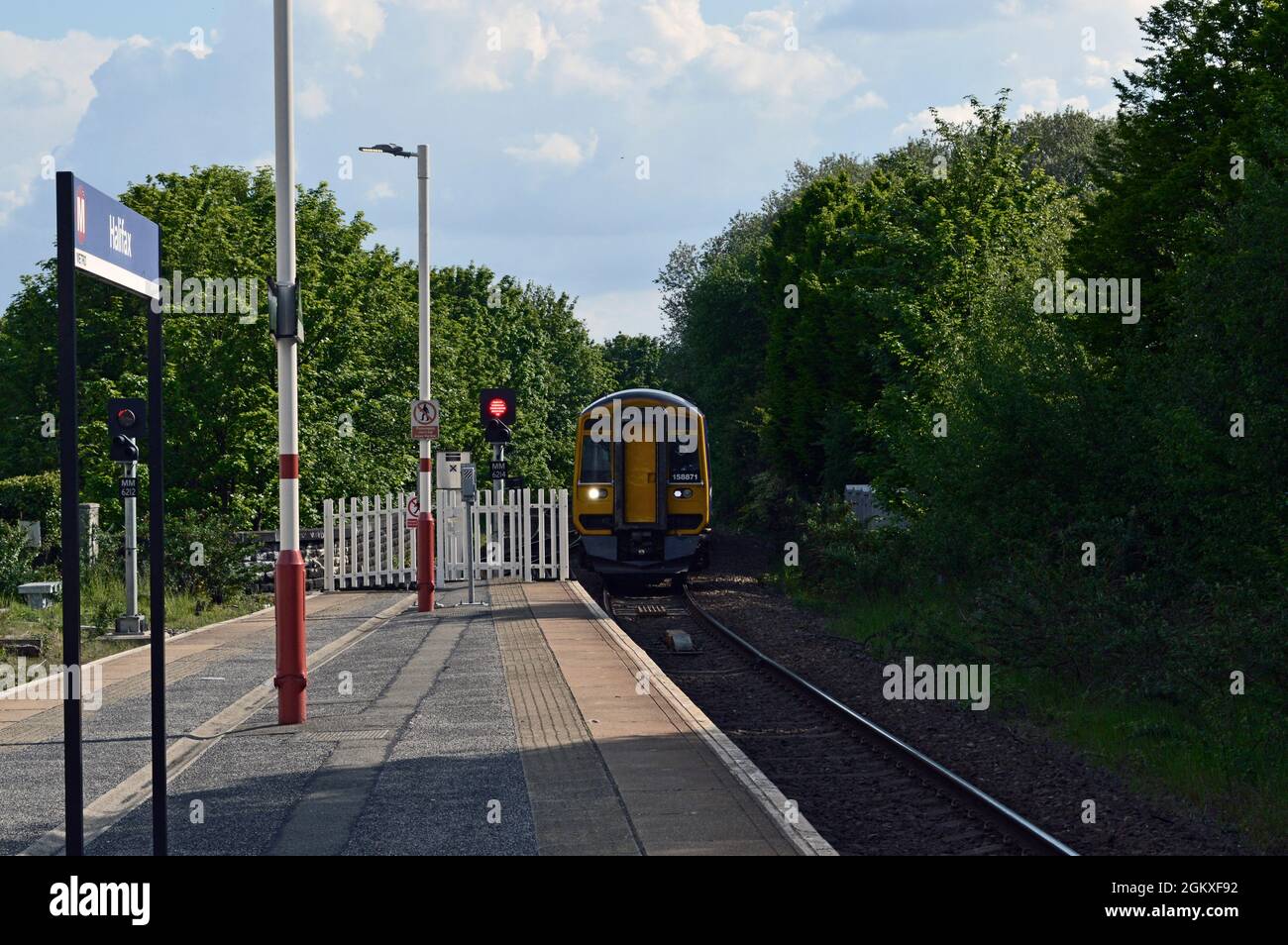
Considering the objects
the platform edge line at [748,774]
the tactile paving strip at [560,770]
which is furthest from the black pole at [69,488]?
the platform edge line at [748,774]

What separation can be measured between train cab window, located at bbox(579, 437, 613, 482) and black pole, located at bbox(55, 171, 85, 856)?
76.1ft

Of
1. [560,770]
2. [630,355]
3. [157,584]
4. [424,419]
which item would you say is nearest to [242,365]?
[424,419]

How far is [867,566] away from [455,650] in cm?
989

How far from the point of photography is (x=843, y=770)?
39.7 ft

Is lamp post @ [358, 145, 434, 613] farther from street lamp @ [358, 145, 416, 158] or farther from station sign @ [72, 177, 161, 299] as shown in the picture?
station sign @ [72, 177, 161, 299]

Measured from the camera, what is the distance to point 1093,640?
14508 millimetres

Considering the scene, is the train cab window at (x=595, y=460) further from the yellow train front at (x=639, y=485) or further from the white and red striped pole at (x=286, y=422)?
the white and red striped pole at (x=286, y=422)

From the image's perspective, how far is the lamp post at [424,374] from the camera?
23.9 m

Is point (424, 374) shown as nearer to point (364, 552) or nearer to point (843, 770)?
point (364, 552)

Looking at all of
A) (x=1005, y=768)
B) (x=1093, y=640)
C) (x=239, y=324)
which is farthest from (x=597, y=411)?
(x=1005, y=768)

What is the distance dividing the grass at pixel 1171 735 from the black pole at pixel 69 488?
6.62 m

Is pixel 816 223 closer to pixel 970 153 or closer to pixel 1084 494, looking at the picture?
pixel 970 153

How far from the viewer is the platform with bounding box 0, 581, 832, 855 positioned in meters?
8.15

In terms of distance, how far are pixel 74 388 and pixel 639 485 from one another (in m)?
23.5
